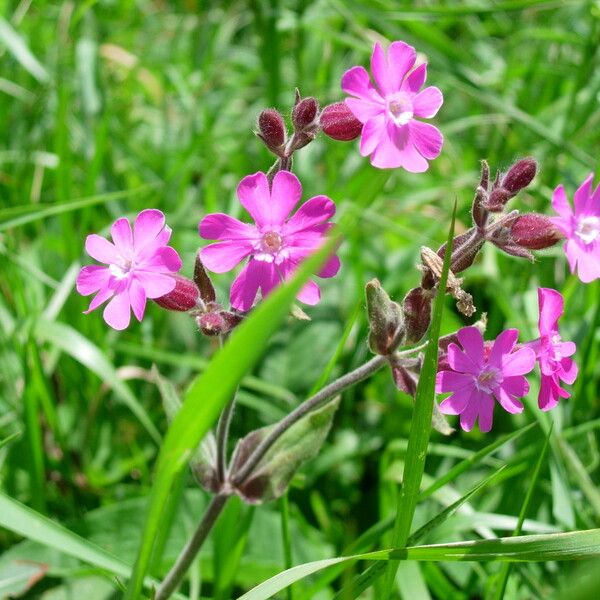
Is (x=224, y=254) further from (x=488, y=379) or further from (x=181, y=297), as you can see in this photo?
(x=488, y=379)

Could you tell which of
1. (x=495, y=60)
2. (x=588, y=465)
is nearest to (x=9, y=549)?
(x=588, y=465)

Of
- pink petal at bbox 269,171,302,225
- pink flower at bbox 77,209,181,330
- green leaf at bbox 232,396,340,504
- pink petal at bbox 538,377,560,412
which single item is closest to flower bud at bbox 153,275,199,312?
pink flower at bbox 77,209,181,330

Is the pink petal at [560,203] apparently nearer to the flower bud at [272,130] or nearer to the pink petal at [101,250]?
the flower bud at [272,130]

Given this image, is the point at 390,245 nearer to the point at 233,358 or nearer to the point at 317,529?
the point at 317,529

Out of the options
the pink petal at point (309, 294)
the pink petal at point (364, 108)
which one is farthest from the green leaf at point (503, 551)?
the pink petal at point (364, 108)

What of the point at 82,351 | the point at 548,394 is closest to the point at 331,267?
the point at 548,394
